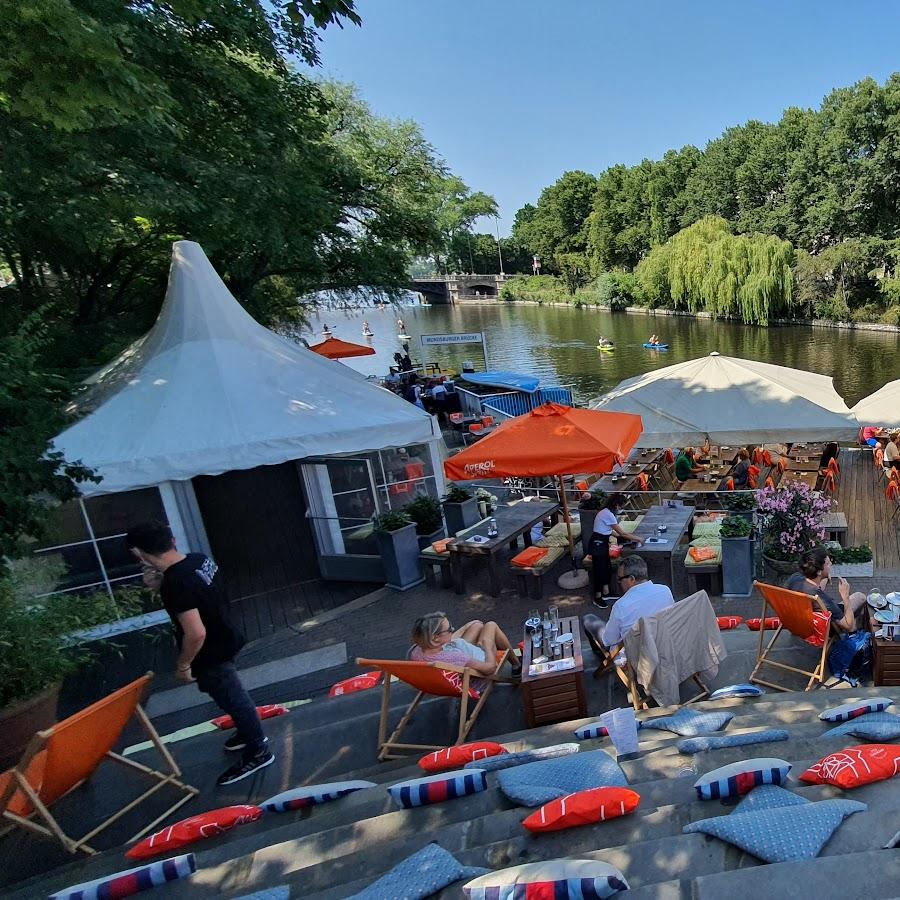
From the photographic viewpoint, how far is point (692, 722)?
354cm

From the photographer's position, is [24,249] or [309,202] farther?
[309,202]

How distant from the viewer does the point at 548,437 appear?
21.9ft

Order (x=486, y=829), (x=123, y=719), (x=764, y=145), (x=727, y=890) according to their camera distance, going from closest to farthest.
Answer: (x=727, y=890) < (x=486, y=829) < (x=123, y=719) < (x=764, y=145)

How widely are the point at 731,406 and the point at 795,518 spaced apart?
2702 mm

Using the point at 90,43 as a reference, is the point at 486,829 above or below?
below

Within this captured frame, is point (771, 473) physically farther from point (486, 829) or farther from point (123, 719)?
point (123, 719)

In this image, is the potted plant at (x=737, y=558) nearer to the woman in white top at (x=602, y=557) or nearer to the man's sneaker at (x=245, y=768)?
the woman in white top at (x=602, y=557)

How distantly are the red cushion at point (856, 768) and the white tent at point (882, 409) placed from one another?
8.22 metres

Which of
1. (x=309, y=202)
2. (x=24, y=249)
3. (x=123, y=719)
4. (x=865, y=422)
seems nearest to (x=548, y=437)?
(x=123, y=719)

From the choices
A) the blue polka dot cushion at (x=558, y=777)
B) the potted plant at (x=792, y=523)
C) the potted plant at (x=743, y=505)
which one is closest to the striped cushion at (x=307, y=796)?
the blue polka dot cushion at (x=558, y=777)

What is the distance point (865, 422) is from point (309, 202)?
1058cm

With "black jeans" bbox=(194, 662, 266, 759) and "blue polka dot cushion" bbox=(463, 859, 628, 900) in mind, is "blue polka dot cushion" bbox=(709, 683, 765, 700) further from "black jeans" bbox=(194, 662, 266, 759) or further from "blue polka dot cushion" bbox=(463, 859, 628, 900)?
"black jeans" bbox=(194, 662, 266, 759)

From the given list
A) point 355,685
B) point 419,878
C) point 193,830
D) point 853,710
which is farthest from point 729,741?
point 355,685

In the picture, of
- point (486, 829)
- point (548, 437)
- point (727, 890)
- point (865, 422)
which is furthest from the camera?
point (865, 422)
